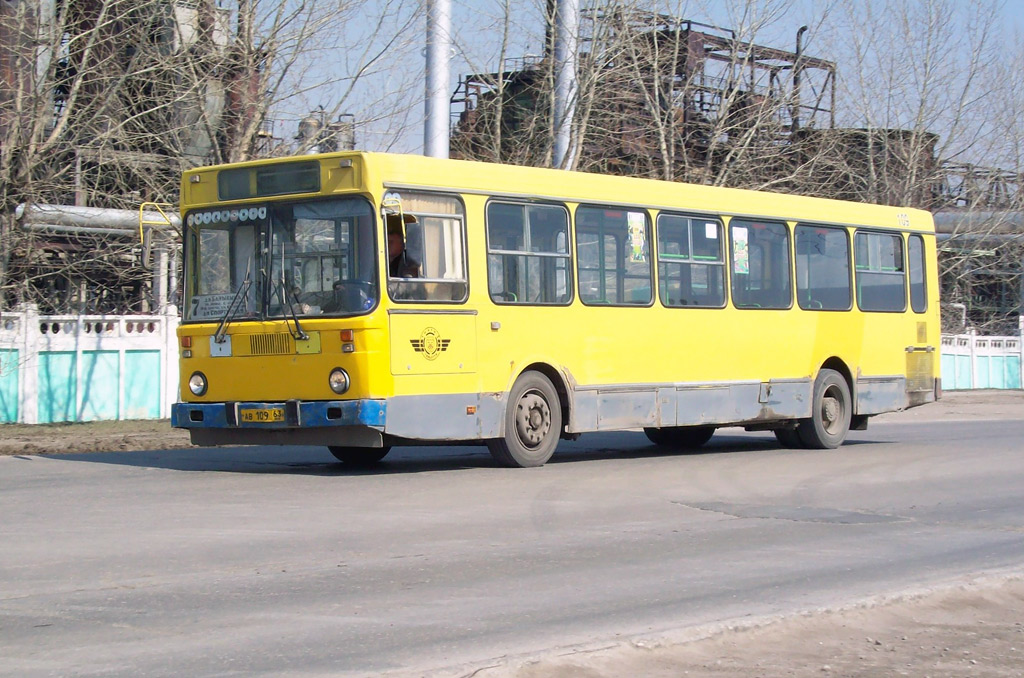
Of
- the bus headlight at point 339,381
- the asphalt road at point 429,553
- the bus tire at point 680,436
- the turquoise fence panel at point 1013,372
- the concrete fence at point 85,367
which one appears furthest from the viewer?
the turquoise fence panel at point 1013,372

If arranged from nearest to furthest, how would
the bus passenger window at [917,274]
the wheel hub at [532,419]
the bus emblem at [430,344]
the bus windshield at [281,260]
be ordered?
the bus windshield at [281,260], the bus emblem at [430,344], the wheel hub at [532,419], the bus passenger window at [917,274]

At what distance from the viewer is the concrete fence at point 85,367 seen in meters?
19.5

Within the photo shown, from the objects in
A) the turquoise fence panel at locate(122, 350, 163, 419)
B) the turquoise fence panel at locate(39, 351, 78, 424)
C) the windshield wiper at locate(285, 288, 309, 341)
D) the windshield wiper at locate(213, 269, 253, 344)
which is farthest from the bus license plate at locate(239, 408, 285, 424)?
the turquoise fence panel at locate(122, 350, 163, 419)

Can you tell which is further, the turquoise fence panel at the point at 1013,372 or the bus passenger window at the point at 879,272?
the turquoise fence panel at the point at 1013,372

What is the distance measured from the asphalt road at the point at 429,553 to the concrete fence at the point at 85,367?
15.6ft

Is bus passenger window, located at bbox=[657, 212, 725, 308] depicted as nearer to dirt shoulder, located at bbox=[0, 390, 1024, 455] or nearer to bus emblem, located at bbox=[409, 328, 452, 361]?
bus emblem, located at bbox=[409, 328, 452, 361]

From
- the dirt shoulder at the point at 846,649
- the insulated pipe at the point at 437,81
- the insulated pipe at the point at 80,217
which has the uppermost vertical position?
the insulated pipe at the point at 437,81

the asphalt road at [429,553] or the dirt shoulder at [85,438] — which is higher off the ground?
the dirt shoulder at [85,438]

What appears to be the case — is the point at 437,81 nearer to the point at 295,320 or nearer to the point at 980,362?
the point at 295,320

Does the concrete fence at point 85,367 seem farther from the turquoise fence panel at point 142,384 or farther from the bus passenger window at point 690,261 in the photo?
the bus passenger window at point 690,261

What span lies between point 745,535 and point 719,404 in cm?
707

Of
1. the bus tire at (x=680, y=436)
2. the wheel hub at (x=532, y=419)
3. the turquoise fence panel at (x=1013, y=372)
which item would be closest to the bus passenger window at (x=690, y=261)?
the bus tire at (x=680, y=436)

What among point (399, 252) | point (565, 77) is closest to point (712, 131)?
point (565, 77)

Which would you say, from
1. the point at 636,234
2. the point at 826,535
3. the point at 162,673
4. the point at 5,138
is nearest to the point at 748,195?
the point at 636,234
